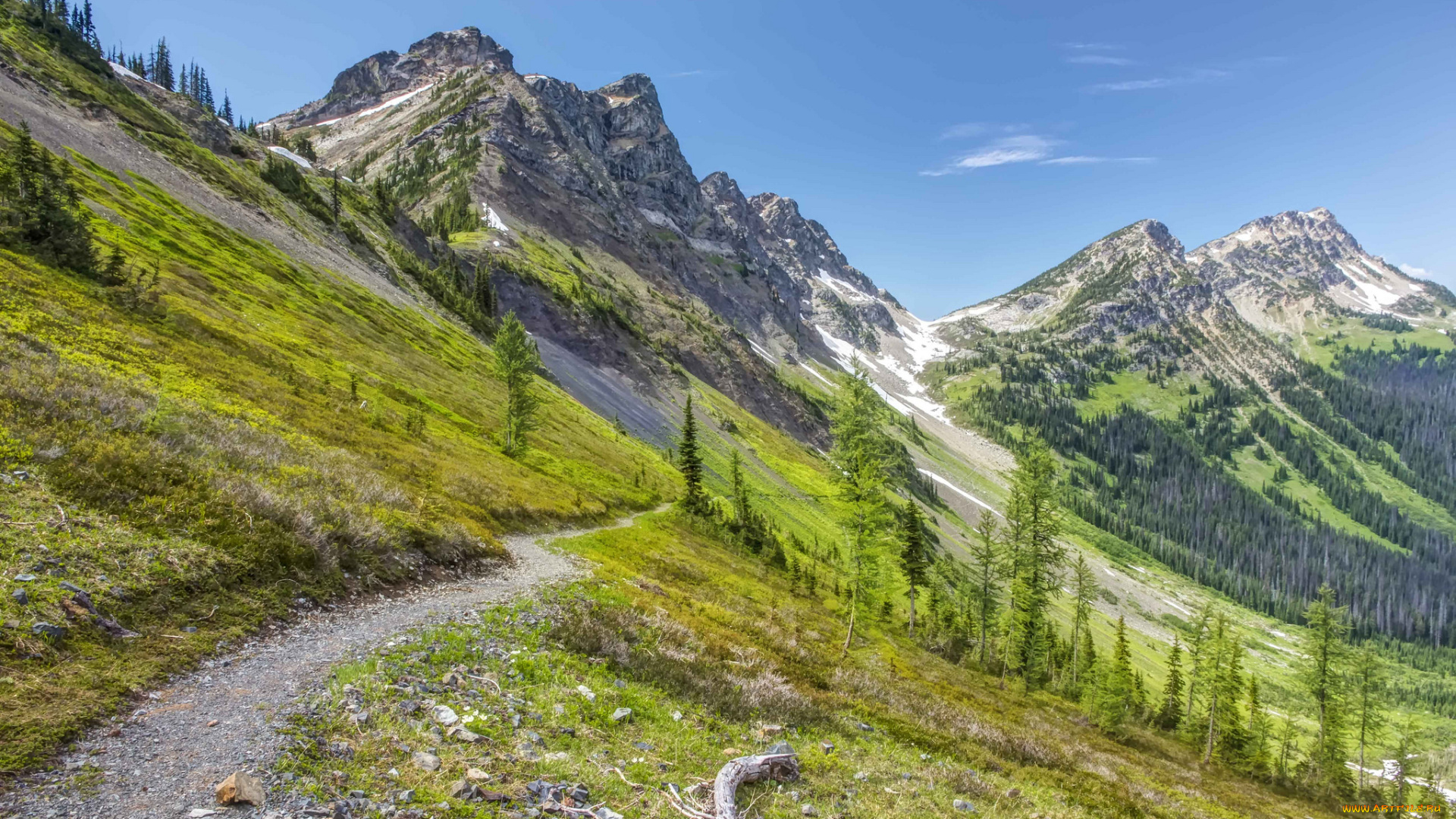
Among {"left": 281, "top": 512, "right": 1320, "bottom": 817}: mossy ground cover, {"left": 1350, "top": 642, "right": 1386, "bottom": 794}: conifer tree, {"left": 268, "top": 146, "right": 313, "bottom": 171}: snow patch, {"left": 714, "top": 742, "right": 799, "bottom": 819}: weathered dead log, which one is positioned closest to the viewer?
{"left": 281, "top": 512, "right": 1320, "bottom": 817}: mossy ground cover

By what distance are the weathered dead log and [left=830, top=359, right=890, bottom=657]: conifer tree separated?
18.3 metres

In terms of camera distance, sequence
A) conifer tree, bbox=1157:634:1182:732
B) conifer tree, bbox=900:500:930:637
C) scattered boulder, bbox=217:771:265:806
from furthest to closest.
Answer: conifer tree, bbox=1157:634:1182:732 → conifer tree, bbox=900:500:930:637 → scattered boulder, bbox=217:771:265:806

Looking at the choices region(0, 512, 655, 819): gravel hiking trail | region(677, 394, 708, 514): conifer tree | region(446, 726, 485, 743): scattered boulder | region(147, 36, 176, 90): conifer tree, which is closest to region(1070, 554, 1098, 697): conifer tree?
region(677, 394, 708, 514): conifer tree

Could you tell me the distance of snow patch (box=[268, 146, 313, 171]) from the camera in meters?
126

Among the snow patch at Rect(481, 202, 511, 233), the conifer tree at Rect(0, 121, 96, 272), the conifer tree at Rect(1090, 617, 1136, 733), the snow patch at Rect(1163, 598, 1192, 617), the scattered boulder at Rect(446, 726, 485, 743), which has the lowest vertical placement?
the snow patch at Rect(1163, 598, 1192, 617)

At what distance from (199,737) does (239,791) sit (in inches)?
79.9

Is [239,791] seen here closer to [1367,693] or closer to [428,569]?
[428,569]

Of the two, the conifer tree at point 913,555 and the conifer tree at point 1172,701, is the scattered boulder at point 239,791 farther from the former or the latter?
the conifer tree at point 1172,701

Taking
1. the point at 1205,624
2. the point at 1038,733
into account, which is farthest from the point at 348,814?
the point at 1205,624

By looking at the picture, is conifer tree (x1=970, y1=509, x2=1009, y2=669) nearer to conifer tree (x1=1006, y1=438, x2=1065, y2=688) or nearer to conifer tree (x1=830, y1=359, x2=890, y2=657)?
conifer tree (x1=1006, y1=438, x2=1065, y2=688)

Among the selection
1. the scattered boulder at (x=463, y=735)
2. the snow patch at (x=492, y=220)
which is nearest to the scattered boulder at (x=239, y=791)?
the scattered boulder at (x=463, y=735)

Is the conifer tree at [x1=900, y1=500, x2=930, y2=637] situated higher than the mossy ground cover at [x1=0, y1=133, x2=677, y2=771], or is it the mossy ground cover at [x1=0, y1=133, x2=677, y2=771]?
the mossy ground cover at [x1=0, y1=133, x2=677, y2=771]

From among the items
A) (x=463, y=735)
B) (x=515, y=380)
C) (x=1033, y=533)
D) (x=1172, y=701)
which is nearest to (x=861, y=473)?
(x=1033, y=533)

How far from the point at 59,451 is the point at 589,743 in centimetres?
1365
